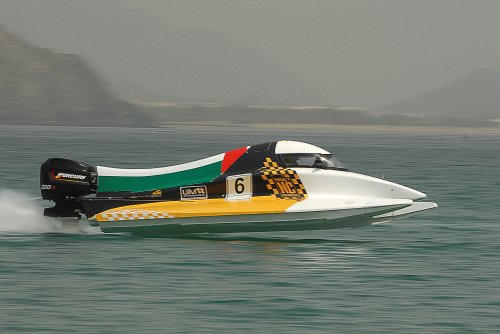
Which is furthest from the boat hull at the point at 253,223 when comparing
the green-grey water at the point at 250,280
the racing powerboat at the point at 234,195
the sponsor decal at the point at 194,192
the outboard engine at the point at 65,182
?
the outboard engine at the point at 65,182

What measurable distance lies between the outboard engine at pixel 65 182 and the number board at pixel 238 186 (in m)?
2.68

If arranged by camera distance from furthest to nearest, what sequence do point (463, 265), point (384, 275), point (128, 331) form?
1. point (463, 265)
2. point (384, 275)
3. point (128, 331)

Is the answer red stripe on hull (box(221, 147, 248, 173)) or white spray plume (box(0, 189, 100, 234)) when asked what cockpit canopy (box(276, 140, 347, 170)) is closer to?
red stripe on hull (box(221, 147, 248, 173))

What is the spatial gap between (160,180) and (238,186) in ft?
5.16

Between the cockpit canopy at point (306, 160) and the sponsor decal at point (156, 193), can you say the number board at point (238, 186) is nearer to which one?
the cockpit canopy at point (306, 160)

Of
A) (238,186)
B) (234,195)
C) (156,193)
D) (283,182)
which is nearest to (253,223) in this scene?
(234,195)

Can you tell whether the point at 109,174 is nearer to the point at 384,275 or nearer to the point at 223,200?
the point at 223,200

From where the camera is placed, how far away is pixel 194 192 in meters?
19.6

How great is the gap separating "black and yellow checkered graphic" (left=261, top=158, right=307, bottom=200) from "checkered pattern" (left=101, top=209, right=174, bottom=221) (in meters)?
2.02

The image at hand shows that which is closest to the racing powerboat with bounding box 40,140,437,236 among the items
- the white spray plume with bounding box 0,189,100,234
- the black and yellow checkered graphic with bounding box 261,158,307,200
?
the black and yellow checkered graphic with bounding box 261,158,307,200

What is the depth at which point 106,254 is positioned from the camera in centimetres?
1830

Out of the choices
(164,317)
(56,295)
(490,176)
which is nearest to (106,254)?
(56,295)

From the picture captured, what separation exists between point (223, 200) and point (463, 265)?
15.3ft

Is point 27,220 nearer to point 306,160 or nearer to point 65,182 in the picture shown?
point 65,182
